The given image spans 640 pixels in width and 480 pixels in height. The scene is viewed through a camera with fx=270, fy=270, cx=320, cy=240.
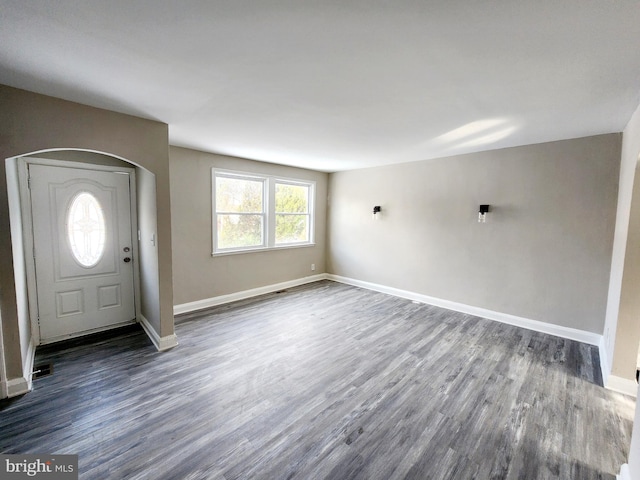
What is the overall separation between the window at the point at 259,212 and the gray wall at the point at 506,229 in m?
1.32

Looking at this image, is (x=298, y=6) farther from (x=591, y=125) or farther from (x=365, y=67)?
(x=591, y=125)

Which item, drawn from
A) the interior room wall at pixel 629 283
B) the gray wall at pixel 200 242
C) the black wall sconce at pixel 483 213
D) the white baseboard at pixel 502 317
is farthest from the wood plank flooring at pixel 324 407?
the black wall sconce at pixel 483 213

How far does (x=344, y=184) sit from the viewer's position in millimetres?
6020

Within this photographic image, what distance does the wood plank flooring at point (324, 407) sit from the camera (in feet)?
5.65

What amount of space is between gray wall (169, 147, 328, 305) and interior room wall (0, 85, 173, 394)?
1206 mm

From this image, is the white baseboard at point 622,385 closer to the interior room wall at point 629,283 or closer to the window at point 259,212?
the interior room wall at point 629,283

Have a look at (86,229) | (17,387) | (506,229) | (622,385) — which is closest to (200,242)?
(86,229)

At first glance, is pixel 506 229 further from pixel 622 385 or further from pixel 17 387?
pixel 17 387

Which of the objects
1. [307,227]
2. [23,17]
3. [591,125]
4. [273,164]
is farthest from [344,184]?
[23,17]

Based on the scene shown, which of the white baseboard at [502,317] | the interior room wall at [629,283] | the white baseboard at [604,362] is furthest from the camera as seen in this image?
the white baseboard at [502,317]

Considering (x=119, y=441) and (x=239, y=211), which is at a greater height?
(x=239, y=211)

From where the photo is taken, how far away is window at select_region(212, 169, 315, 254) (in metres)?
4.69

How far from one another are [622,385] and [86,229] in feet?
19.5

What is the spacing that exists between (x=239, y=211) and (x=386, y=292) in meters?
3.23
